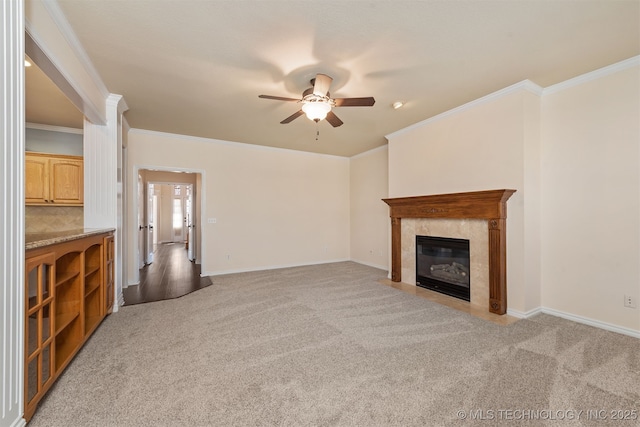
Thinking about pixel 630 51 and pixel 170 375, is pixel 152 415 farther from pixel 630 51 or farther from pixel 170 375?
pixel 630 51

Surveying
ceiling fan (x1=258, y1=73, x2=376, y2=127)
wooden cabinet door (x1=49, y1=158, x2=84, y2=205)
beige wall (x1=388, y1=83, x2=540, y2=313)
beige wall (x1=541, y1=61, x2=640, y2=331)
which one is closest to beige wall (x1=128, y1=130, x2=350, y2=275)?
wooden cabinet door (x1=49, y1=158, x2=84, y2=205)

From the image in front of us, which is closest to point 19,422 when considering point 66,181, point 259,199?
point 66,181

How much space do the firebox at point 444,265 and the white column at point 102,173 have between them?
435 centimetres

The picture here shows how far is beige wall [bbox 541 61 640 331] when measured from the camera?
2656 mm

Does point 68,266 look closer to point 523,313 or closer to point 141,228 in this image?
point 141,228

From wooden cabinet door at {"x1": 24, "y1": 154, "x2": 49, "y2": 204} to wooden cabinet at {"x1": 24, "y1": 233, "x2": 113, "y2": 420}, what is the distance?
1844 millimetres

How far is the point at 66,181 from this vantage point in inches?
158

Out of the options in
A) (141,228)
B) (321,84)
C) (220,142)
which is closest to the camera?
(321,84)

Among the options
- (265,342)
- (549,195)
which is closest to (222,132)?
(265,342)

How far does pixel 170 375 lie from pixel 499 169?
4.03 metres

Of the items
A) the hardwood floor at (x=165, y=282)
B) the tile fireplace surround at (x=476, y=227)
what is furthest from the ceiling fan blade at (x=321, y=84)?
the hardwood floor at (x=165, y=282)

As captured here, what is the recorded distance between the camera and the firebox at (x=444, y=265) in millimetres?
3742

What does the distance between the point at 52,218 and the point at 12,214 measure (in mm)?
3681

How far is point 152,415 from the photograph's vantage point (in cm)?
162
